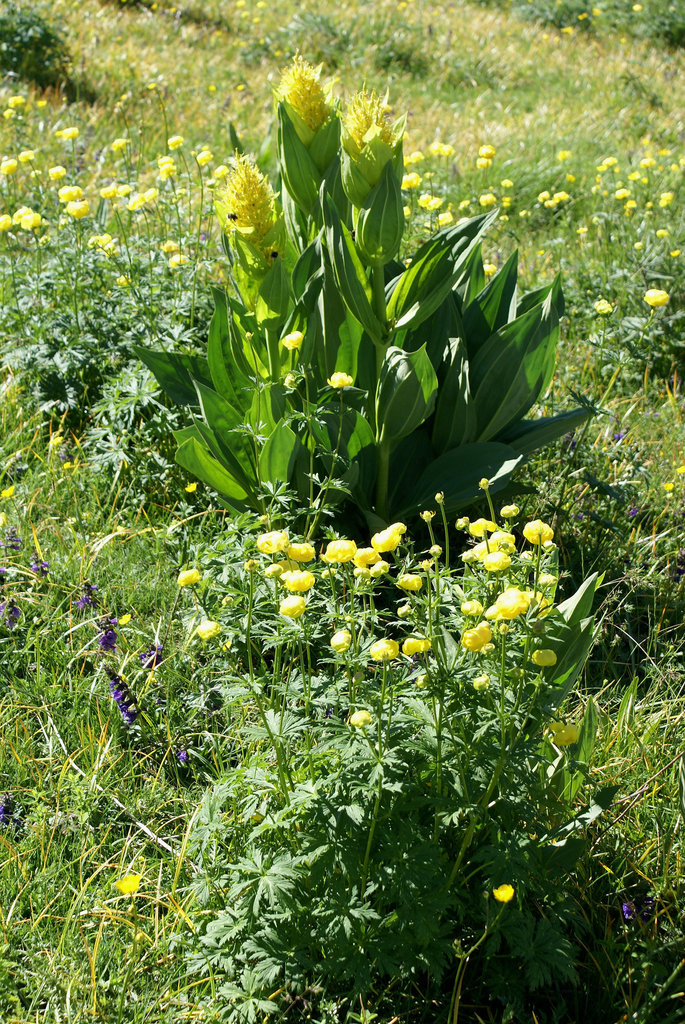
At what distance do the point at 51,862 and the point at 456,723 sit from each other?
39.1 inches

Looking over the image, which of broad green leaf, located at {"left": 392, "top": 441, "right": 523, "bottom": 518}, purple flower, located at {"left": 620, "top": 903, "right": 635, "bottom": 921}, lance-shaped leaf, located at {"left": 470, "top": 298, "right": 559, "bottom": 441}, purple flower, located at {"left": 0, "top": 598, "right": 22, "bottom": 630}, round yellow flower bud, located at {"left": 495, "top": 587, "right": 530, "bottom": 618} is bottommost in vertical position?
purple flower, located at {"left": 0, "top": 598, "right": 22, "bottom": 630}

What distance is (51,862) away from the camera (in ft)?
6.42

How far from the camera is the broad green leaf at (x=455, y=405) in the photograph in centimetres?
272

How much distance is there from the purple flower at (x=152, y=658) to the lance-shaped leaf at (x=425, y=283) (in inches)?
44.9

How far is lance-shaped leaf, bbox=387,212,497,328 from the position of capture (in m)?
2.58

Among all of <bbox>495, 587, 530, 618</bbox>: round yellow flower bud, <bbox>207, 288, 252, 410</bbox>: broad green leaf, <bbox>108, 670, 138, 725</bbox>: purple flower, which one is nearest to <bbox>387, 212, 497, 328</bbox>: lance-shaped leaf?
<bbox>207, 288, 252, 410</bbox>: broad green leaf

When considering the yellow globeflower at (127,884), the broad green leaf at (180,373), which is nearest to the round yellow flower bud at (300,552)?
the yellow globeflower at (127,884)

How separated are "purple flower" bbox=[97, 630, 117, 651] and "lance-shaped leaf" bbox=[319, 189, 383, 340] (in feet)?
3.66

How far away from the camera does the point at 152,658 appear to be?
2.32 metres

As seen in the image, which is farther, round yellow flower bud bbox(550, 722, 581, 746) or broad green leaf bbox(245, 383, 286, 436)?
broad green leaf bbox(245, 383, 286, 436)

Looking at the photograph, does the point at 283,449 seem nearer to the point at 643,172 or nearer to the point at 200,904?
the point at 200,904

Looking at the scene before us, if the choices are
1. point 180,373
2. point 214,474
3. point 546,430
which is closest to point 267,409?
point 214,474

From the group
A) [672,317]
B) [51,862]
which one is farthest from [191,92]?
[51,862]

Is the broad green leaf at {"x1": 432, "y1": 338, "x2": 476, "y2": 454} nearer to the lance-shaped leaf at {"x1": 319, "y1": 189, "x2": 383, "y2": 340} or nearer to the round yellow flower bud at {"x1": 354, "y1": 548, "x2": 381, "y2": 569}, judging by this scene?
the lance-shaped leaf at {"x1": 319, "y1": 189, "x2": 383, "y2": 340}
